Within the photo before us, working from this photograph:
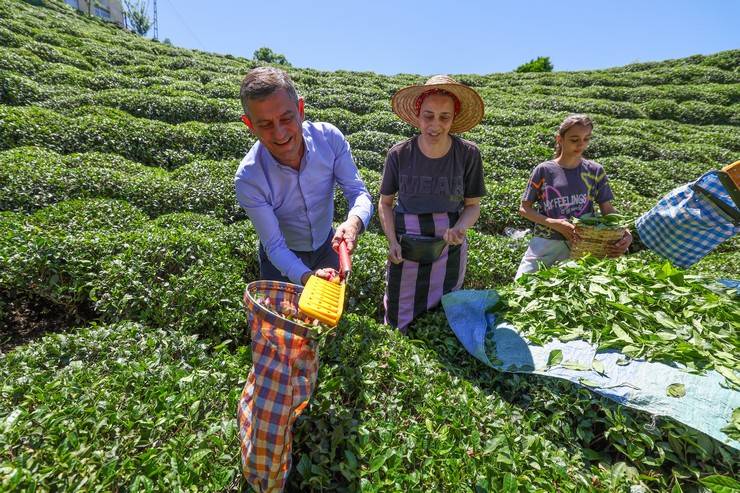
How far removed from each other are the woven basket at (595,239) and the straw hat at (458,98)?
1.18 meters

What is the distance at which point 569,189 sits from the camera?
10.9 feet

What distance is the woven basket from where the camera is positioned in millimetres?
2891

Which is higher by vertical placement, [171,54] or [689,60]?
[689,60]

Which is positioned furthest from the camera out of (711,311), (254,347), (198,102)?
(198,102)

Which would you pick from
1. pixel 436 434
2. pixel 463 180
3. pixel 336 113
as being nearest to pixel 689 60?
pixel 336 113

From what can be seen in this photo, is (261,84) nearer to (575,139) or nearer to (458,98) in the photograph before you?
(458,98)

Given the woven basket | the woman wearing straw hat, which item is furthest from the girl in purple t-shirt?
the woman wearing straw hat

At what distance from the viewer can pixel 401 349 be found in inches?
95.4

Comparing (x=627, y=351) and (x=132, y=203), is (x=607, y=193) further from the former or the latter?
(x=132, y=203)

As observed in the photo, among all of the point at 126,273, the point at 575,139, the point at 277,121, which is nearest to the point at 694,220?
the point at 575,139

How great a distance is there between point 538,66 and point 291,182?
115 feet

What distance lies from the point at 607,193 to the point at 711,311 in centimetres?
147

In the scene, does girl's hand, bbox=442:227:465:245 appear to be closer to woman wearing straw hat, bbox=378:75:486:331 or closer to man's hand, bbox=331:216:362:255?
woman wearing straw hat, bbox=378:75:486:331

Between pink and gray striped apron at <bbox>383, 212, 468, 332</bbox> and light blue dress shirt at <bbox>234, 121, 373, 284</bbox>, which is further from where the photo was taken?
pink and gray striped apron at <bbox>383, 212, 468, 332</bbox>
